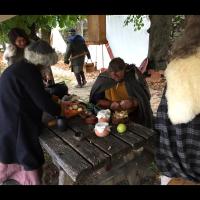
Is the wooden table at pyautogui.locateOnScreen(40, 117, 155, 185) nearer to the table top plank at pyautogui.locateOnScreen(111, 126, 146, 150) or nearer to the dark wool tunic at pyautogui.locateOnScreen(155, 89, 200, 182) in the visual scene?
the table top plank at pyautogui.locateOnScreen(111, 126, 146, 150)

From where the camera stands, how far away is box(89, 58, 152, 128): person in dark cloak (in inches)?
149

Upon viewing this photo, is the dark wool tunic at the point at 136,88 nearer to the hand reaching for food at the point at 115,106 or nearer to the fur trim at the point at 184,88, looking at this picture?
the hand reaching for food at the point at 115,106

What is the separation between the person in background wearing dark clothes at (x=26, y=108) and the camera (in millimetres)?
2975

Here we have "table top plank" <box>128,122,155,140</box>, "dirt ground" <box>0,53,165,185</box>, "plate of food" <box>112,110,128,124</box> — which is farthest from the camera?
"dirt ground" <box>0,53,165,185</box>

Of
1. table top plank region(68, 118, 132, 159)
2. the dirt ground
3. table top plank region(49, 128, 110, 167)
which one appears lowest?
the dirt ground

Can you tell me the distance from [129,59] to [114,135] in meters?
7.47

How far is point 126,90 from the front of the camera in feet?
12.8

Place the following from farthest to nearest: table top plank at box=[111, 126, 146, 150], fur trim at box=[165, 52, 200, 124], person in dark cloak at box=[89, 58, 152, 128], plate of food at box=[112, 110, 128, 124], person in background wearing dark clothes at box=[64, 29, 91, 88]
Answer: person in background wearing dark clothes at box=[64, 29, 91, 88] → person in dark cloak at box=[89, 58, 152, 128] → plate of food at box=[112, 110, 128, 124] → table top plank at box=[111, 126, 146, 150] → fur trim at box=[165, 52, 200, 124]

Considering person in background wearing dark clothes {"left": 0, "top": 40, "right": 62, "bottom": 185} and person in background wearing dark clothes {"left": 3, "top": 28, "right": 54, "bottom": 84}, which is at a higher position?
person in background wearing dark clothes {"left": 3, "top": 28, "right": 54, "bottom": 84}

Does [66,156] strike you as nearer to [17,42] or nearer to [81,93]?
[17,42]

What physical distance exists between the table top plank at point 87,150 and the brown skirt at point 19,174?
59 cm

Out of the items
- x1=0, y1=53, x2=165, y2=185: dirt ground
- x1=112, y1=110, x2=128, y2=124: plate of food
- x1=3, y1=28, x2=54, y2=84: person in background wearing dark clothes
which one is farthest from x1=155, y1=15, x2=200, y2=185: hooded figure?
x1=3, y1=28, x2=54, y2=84: person in background wearing dark clothes

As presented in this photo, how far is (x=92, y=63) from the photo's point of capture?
1091 cm

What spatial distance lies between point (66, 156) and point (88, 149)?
0.22 meters
